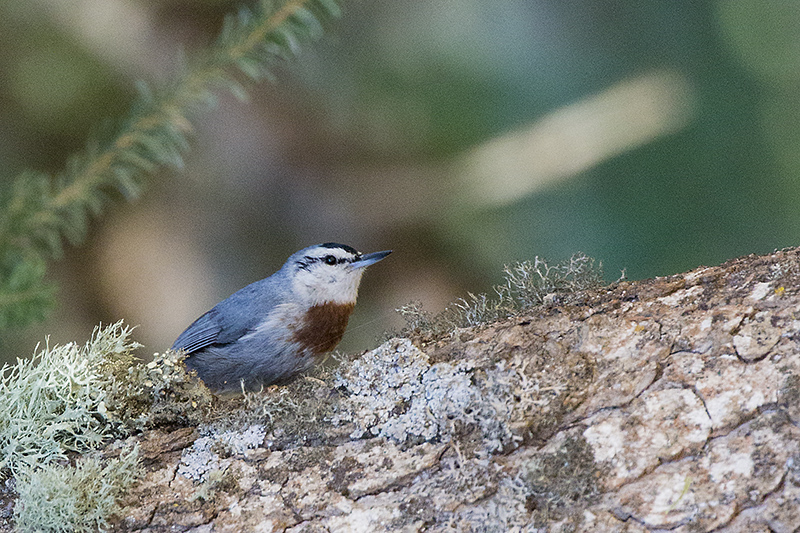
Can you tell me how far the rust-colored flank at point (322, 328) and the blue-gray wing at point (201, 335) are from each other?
0.23m

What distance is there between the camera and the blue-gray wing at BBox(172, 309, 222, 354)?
1.68m

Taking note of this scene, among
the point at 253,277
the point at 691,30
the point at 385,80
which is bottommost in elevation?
the point at 253,277

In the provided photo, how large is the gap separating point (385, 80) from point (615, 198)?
89 centimetres

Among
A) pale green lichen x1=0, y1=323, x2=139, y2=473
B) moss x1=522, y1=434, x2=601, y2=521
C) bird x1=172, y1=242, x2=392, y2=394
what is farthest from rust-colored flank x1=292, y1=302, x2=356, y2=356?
moss x1=522, y1=434, x2=601, y2=521

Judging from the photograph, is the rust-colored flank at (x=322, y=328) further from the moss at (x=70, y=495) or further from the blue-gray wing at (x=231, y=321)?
the moss at (x=70, y=495)

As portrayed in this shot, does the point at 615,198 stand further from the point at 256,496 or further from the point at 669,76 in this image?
the point at 256,496

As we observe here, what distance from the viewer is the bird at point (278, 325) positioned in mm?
1620

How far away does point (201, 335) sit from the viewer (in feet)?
5.57

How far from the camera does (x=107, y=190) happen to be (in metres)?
2.37

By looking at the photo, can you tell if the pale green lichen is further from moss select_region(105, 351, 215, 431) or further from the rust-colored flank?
the rust-colored flank

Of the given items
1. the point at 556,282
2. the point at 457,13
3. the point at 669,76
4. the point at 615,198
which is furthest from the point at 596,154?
the point at 556,282

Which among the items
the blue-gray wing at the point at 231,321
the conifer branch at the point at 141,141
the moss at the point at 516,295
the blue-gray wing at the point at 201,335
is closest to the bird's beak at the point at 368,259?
the blue-gray wing at the point at 231,321

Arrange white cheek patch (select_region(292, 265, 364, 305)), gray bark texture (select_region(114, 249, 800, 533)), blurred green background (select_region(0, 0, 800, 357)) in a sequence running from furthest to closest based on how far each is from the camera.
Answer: blurred green background (select_region(0, 0, 800, 357)), white cheek patch (select_region(292, 265, 364, 305)), gray bark texture (select_region(114, 249, 800, 533))

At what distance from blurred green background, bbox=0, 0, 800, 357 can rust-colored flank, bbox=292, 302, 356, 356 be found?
0.20 m
